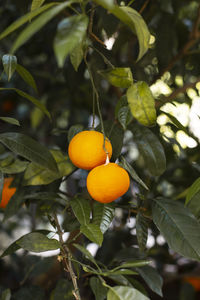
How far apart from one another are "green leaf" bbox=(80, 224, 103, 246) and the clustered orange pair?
47 millimetres

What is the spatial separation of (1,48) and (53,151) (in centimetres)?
56

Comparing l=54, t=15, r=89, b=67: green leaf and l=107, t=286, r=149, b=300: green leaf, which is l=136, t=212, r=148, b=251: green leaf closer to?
l=107, t=286, r=149, b=300: green leaf

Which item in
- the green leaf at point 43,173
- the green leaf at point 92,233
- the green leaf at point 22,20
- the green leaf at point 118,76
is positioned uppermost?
the green leaf at point 22,20

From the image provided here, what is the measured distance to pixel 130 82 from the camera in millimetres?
551

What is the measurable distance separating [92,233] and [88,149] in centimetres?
14

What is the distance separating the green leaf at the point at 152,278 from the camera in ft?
2.64

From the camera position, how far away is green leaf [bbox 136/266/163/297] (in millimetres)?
805

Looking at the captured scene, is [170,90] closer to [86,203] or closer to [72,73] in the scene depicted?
[72,73]

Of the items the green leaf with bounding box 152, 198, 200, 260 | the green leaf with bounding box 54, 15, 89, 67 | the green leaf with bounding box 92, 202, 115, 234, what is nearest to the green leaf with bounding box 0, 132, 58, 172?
the green leaf with bounding box 92, 202, 115, 234

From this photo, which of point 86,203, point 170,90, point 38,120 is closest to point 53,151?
point 86,203

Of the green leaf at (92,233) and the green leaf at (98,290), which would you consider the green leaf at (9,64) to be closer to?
the green leaf at (92,233)

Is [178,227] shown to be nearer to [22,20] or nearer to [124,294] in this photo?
[124,294]

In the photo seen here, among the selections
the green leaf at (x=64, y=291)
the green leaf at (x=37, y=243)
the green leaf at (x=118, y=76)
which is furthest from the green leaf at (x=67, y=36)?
the green leaf at (x=64, y=291)

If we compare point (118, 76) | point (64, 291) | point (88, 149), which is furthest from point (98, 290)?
point (118, 76)
